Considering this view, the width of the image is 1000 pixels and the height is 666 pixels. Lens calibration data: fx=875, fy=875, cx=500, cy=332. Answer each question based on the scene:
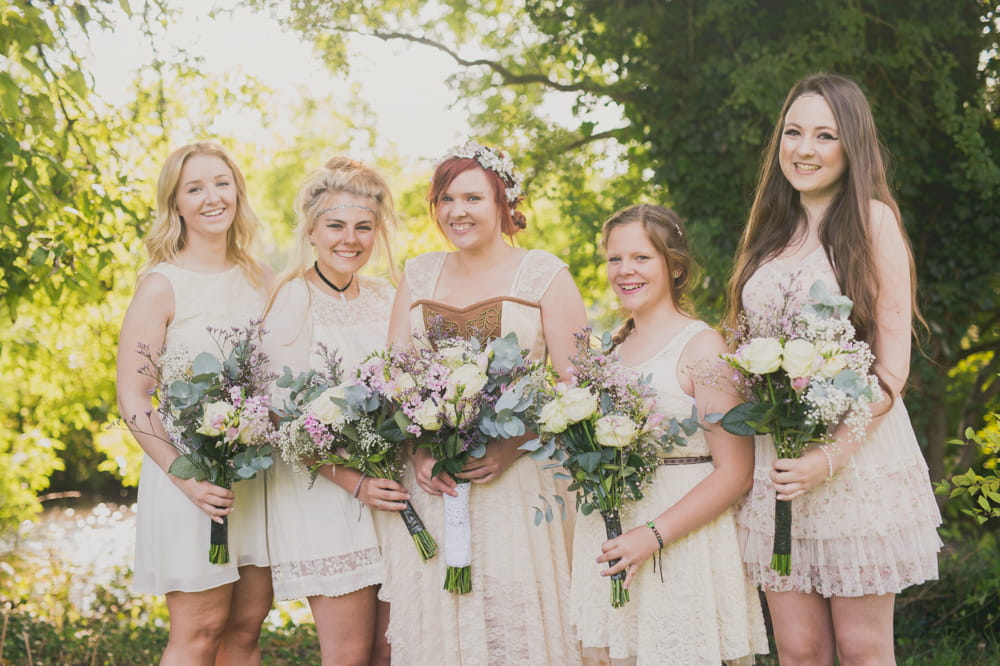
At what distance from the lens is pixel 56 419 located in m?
9.27

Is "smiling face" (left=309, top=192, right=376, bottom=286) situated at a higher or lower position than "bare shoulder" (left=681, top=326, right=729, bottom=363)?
higher

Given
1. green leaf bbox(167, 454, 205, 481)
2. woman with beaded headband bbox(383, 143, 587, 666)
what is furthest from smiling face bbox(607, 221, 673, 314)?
green leaf bbox(167, 454, 205, 481)

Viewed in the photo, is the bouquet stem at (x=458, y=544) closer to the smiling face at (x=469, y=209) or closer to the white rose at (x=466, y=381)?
the white rose at (x=466, y=381)

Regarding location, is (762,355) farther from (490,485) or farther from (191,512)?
(191,512)

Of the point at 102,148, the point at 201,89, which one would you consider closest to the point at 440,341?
the point at 102,148

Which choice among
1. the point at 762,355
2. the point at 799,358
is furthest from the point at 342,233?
the point at 799,358

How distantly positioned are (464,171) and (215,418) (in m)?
1.35

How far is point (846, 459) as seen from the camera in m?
2.89

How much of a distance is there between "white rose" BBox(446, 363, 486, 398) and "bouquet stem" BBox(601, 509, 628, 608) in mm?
617

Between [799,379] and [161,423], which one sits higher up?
[161,423]

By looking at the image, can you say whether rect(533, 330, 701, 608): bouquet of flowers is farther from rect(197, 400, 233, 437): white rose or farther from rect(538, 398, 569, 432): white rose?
rect(197, 400, 233, 437): white rose

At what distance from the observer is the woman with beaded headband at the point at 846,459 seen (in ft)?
9.46

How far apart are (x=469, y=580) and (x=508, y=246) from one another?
53.4 inches

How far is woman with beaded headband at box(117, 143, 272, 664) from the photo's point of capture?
346 centimetres
